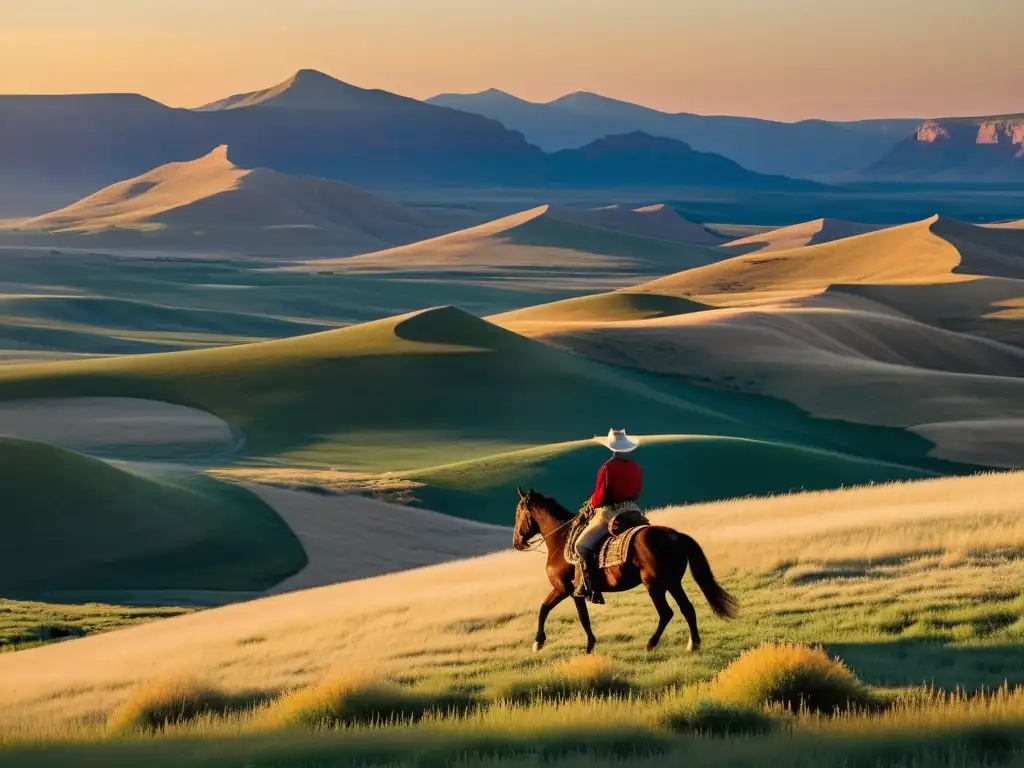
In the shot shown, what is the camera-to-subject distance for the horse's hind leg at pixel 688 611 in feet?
49.1

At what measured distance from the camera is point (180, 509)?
58969mm

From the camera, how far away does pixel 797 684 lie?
1359cm

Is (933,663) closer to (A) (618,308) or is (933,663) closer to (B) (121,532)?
(B) (121,532)

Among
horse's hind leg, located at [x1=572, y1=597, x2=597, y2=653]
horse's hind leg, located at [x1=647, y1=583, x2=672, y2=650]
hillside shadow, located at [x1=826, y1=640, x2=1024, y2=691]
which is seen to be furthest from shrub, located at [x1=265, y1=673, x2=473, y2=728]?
hillside shadow, located at [x1=826, y1=640, x2=1024, y2=691]

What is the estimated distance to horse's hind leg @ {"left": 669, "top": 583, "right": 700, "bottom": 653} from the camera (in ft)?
49.1

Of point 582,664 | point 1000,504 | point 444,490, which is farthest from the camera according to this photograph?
point 444,490

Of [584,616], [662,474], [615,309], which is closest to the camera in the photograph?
[584,616]

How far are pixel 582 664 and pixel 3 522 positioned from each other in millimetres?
45327

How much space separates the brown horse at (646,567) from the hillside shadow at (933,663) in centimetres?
145

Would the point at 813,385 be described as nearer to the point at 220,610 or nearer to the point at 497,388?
the point at 497,388

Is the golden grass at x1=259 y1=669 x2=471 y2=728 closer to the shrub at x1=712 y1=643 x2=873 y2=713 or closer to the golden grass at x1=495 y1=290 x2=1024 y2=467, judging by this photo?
the shrub at x1=712 y1=643 x2=873 y2=713

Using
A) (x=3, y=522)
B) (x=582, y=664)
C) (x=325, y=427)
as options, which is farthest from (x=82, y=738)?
(x=325, y=427)

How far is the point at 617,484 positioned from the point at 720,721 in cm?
357

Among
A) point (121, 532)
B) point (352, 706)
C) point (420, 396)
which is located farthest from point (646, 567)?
point (420, 396)
